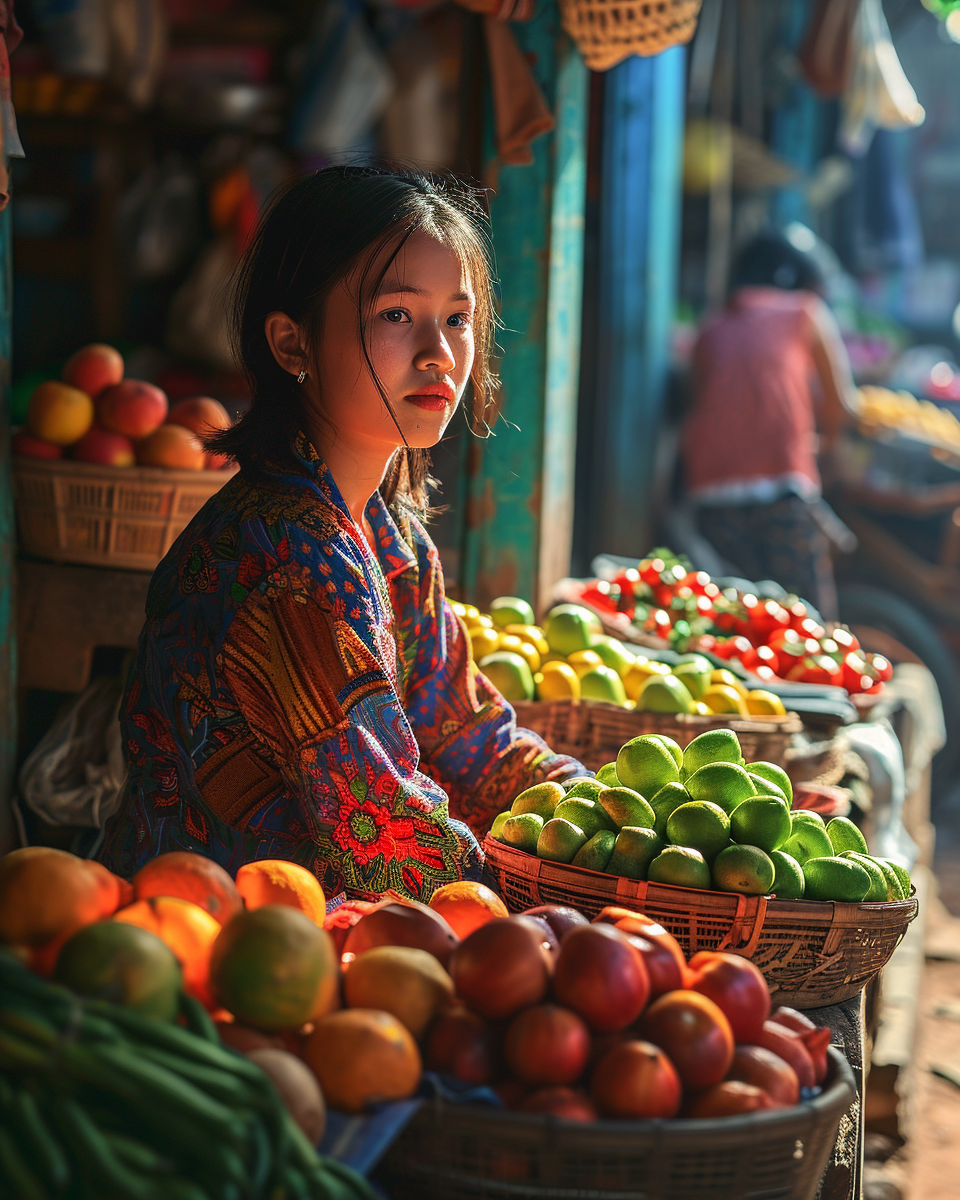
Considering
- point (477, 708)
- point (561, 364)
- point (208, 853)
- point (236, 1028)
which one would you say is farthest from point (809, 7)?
point (236, 1028)

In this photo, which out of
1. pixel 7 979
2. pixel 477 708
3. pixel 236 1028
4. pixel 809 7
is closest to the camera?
pixel 7 979

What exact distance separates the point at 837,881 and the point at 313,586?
91 cm

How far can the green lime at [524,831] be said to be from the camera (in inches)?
71.9

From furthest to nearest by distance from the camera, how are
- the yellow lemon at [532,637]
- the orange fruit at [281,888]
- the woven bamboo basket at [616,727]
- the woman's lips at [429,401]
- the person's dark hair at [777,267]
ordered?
the person's dark hair at [777,267] < the yellow lemon at [532,637] < the woven bamboo basket at [616,727] < the woman's lips at [429,401] < the orange fruit at [281,888]

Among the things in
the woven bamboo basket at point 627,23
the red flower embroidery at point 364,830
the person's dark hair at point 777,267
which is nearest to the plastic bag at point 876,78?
the person's dark hair at point 777,267

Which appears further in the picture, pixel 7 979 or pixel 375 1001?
pixel 375 1001

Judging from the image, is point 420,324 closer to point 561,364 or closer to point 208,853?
point 208,853

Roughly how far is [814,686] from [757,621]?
499mm

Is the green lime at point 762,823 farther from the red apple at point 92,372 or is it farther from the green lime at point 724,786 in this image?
the red apple at point 92,372

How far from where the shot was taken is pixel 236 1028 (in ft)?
3.88

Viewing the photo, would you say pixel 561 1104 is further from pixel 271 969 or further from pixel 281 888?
pixel 281 888

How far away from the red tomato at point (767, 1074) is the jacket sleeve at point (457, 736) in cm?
A: 102

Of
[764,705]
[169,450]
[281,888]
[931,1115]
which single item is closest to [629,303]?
[764,705]

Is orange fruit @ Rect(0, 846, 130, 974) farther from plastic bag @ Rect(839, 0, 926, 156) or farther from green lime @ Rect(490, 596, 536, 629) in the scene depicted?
plastic bag @ Rect(839, 0, 926, 156)
